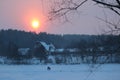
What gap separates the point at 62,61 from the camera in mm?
98688

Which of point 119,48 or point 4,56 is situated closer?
point 119,48

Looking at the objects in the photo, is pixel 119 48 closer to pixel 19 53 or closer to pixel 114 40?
pixel 114 40

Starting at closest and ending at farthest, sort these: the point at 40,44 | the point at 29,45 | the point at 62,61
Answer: the point at 62,61 < the point at 40,44 < the point at 29,45

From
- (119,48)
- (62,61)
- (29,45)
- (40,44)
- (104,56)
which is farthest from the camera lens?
Answer: (29,45)

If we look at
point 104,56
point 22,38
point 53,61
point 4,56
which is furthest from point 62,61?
point 104,56

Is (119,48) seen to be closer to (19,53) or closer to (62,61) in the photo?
(62,61)

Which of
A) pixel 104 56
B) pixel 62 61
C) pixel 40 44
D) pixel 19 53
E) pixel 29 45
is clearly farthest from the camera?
pixel 29 45

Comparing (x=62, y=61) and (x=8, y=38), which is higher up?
(x=8, y=38)

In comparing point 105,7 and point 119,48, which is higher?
point 105,7

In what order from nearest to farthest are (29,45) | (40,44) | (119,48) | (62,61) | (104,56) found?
(119,48), (104,56), (62,61), (40,44), (29,45)

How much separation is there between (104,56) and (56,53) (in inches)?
4000

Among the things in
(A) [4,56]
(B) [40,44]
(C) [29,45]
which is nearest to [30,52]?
(B) [40,44]

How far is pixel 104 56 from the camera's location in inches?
235

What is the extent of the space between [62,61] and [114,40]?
93268 mm
